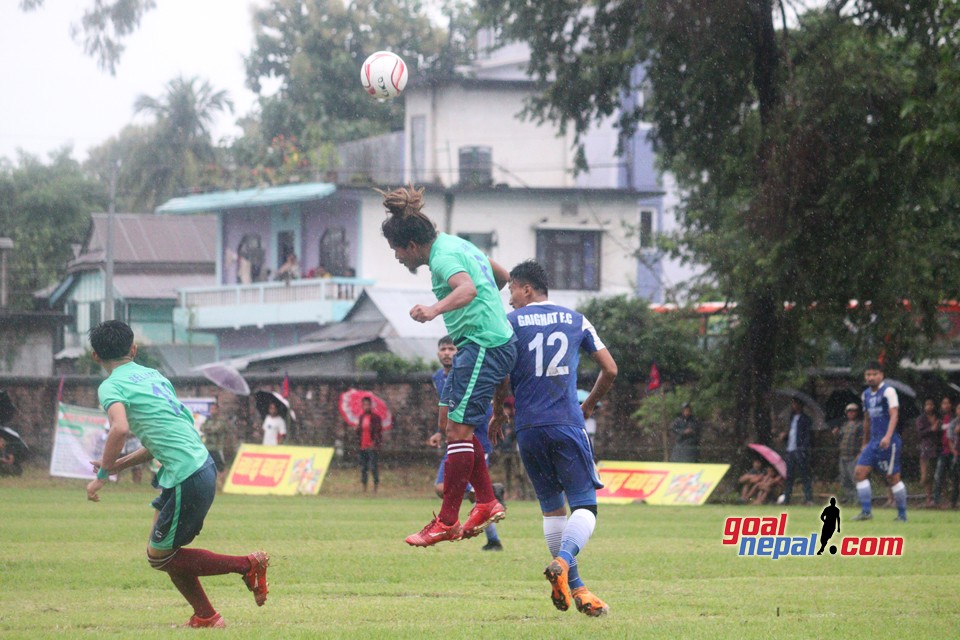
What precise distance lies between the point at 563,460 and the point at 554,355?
0.70 m

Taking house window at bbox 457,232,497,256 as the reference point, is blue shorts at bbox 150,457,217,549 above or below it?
below

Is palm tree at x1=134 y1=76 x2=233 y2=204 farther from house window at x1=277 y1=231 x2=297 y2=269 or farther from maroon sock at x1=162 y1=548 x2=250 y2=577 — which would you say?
maroon sock at x1=162 y1=548 x2=250 y2=577

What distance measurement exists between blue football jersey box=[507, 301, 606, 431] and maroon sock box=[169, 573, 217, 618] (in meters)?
2.33

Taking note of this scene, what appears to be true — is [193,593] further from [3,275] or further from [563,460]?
[3,275]

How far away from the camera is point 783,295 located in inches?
1082

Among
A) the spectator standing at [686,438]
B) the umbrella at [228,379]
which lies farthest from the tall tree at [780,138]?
the umbrella at [228,379]

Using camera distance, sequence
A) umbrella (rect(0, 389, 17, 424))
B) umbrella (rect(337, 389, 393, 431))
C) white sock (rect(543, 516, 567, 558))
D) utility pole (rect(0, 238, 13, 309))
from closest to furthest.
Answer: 1. white sock (rect(543, 516, 567, 558))
2. umbrella (rect(337, 389, 393, 431))
3. umbrella (rect(0, 389, 17, 424))
4. utility pole (rect(0, 238, 13, 309))

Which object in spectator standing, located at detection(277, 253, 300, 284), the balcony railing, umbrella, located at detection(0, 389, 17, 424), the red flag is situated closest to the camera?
the red flag

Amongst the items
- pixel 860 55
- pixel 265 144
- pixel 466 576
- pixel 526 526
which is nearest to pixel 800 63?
pixel 860 55

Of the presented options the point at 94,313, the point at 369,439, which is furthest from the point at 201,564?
the point at 94,313

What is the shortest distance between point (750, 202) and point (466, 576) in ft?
55.5

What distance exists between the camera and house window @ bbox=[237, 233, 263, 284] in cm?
5509
